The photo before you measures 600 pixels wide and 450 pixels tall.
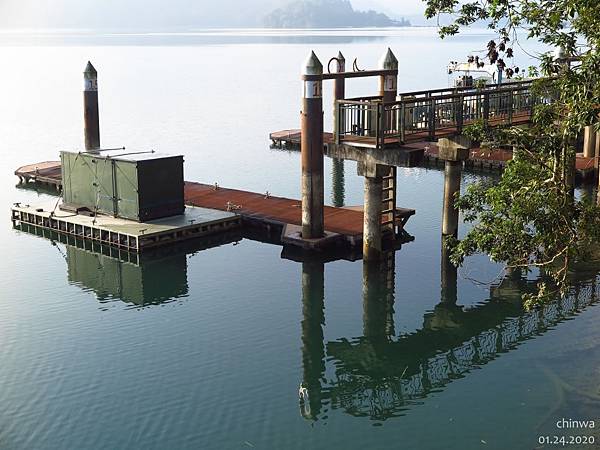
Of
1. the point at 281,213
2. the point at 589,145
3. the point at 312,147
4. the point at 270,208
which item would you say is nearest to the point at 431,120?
the point at 312,147

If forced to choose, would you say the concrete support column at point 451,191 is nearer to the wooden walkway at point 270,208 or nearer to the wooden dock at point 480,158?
the wooden walkway at point 270,208

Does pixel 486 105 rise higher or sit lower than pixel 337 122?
higher

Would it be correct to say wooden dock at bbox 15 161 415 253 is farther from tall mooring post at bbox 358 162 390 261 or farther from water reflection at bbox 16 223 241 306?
tall mooring post at bbox 358 162 390 261

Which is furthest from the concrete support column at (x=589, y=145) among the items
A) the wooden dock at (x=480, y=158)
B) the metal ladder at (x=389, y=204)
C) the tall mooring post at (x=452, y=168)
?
the tall mooring post at (x=452, y=168)

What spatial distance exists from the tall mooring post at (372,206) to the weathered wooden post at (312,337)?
2.11 metres

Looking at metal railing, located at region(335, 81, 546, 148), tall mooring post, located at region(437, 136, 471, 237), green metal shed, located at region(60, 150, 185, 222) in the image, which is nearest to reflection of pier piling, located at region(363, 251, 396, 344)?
tall mooring post, located at region(437, 136, 471, 237)

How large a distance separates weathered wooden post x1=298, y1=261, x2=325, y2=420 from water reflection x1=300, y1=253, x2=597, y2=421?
27 millimetres

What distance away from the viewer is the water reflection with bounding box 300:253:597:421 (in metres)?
22.1

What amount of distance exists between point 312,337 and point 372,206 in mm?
6278

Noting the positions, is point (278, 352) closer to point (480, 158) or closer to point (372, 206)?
point (372, 206)

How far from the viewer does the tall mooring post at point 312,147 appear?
3075 centimetres

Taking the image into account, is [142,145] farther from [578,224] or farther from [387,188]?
[578,224]

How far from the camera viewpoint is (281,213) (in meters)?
38.0

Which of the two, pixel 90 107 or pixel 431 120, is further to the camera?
pixel 90 107
